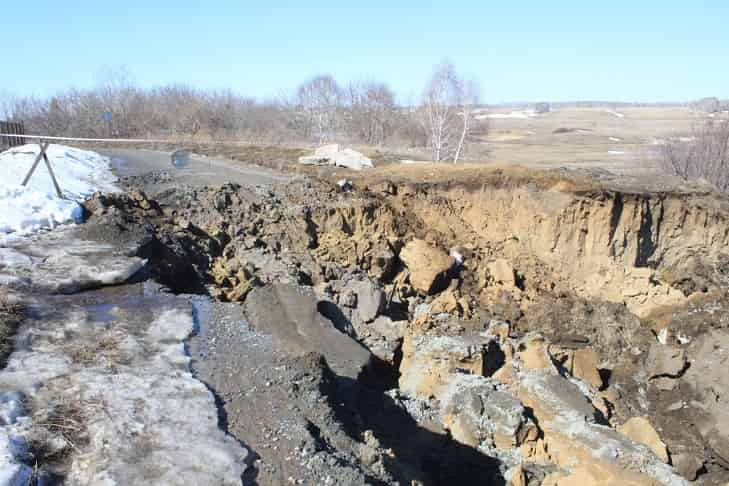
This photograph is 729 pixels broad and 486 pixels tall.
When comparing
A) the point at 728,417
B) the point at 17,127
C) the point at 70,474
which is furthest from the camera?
the point at 17,127

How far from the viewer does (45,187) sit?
11.6 metres

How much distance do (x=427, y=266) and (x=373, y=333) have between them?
126 inches

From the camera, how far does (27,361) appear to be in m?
5.49

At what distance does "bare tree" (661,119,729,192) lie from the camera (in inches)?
878

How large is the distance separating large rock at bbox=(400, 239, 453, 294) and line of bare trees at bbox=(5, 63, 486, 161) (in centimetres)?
1868

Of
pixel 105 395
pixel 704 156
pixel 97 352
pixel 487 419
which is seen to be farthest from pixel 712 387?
pixel 704 156

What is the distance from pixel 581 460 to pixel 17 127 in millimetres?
22047

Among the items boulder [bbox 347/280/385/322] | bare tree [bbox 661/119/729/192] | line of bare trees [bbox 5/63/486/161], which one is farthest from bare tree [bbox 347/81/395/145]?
boulder [bbox 347/280/385/322]

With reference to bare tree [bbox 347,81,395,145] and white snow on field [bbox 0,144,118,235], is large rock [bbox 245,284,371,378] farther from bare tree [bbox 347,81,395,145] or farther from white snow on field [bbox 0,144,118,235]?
bare tree [bbox 347,81,395,145]

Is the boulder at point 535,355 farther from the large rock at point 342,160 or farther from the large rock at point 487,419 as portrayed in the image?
the large rock at point 342,160

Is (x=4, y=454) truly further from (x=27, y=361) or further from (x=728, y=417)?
(x=728, y=417)

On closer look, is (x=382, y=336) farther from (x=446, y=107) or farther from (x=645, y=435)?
(x=446, y=107)

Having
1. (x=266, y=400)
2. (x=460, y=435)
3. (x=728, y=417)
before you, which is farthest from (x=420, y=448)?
(x=728, y=417)

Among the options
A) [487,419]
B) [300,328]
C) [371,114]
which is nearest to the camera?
[300,328]
